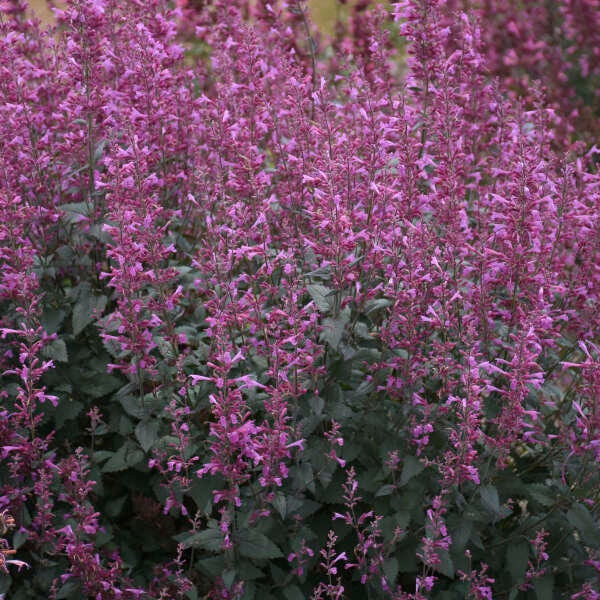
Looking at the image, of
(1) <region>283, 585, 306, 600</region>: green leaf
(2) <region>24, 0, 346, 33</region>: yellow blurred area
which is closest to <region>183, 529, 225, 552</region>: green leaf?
(1) <region>283, 585, 306, 600</region>: green leaf

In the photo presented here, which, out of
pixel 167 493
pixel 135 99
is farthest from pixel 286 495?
pixel 135 99

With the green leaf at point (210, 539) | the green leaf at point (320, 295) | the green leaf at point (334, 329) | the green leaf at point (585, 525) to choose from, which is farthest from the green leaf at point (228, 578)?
the green leaf at point (585, 525)

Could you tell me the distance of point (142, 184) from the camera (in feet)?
11.9

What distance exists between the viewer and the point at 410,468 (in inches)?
142

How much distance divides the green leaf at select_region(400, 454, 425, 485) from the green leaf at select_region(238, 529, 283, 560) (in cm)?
65

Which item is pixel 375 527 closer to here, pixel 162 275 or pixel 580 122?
pixel 162 275

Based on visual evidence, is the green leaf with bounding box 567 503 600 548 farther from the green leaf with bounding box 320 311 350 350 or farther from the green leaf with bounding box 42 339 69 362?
the green leaf with bounding box 42 339 69 362

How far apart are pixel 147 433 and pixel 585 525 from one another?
79.6 inches

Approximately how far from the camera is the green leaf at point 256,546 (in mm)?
3422

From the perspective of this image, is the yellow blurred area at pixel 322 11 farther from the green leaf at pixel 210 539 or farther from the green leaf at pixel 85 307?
the green leaf at pixel 210 539

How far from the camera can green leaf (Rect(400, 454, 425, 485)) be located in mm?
3570

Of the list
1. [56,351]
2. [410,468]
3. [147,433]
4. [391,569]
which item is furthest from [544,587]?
[56,351]

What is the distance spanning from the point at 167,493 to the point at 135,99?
2.18 m

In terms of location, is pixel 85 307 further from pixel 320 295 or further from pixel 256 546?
pixel 256 546
